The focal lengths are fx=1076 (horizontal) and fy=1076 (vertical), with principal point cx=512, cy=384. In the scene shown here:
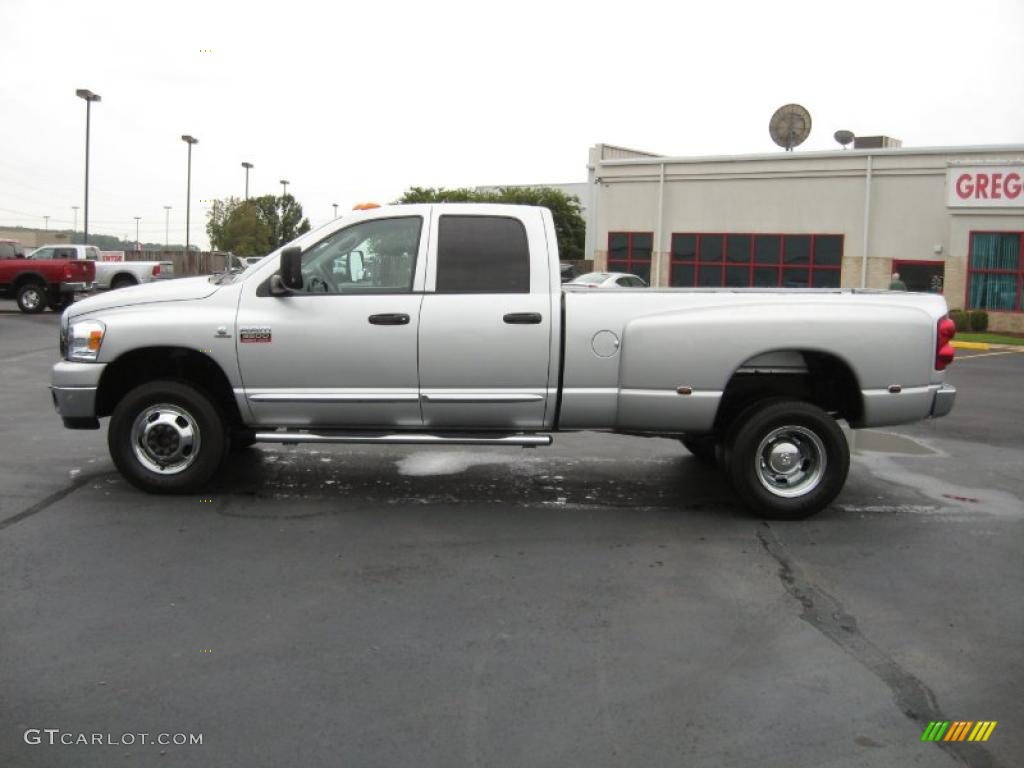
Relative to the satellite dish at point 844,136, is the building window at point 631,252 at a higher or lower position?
lower

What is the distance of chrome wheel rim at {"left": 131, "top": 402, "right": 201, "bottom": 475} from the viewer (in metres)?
7.40

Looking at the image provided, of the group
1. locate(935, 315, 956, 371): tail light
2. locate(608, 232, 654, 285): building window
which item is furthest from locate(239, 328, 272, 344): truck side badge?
locate(608, 232, 654, 285): building window

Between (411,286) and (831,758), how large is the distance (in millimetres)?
4447

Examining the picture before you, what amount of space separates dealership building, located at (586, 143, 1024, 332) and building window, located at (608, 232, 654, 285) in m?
0.04

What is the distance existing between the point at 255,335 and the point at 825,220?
98.4ft

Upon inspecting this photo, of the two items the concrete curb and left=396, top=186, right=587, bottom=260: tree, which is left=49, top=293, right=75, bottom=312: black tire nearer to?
the concrete curb

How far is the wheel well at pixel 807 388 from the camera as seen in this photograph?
24.0ft

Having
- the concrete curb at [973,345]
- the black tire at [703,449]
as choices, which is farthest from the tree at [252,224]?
the black tire at [703,449]

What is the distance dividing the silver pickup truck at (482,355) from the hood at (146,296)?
2cm

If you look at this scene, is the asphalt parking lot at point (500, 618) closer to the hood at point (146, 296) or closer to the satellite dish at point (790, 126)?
the hood at point (146, 296)

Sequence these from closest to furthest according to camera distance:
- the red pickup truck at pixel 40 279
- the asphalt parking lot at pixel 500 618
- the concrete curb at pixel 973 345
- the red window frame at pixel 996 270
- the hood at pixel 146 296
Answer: the asphalt parking lot at pixel 500 618
the hood at pixel 146 296
the concrete curb at pixel 973 345
the red pickup truck at pixel 40 279
the red window frame at pixel 996 270

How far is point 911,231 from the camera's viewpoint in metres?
33.0

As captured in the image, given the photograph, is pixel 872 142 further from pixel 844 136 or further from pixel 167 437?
pixel 167 437

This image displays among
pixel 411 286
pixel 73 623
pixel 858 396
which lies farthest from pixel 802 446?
pixel 73 623
